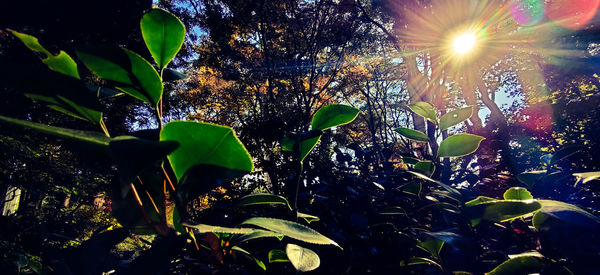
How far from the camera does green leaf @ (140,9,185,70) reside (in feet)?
1.38

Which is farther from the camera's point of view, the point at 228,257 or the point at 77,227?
the point at 77,227

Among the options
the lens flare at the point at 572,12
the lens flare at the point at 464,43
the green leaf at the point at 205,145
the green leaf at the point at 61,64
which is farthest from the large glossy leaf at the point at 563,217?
the lens flare at the point at 464,43

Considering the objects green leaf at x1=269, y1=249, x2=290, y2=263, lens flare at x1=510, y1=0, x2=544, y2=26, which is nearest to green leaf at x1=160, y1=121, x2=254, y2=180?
green leaf at x1=269, y1=249, x2=290, y2=263

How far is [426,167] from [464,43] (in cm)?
1068

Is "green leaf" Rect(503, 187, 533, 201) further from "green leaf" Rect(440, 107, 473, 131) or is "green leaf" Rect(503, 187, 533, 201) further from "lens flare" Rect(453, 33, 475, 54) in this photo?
"lens flare" Rect(453, 33, 475, 54)

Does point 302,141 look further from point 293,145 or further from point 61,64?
point 61,64

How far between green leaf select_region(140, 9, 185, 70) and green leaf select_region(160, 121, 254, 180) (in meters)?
0.16

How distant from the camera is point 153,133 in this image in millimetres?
504

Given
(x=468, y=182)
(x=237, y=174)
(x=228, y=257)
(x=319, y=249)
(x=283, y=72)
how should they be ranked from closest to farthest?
(x=237, y=174)
(x=228, y=257)
(x=319, y=249)
(x=468, y=182)
(x=283, y=72)

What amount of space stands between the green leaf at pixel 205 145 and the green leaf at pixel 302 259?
0.17 metres

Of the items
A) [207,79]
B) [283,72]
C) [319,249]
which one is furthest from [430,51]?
[319,249]

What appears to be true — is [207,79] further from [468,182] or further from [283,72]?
[468,182]

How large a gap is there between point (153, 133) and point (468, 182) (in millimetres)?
1343

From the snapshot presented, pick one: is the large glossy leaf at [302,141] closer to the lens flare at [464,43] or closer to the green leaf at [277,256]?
the green leaf at [277,256]
